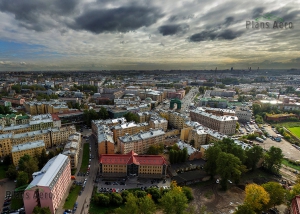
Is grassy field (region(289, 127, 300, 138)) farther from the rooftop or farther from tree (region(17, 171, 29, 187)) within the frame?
the rooftop

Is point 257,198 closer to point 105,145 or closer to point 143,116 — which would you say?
point 105,145

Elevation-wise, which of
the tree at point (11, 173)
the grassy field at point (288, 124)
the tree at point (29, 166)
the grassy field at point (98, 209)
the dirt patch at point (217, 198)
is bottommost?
the dirt patch at point (217, 198)

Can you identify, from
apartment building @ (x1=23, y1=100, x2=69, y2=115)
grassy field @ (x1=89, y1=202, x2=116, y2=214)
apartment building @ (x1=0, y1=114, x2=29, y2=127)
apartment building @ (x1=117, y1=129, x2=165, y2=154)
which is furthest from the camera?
apartment building @ (x1=23, y1=100, x2=69, y2=115)

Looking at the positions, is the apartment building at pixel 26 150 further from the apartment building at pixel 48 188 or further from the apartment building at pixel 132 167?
the apartment building at pixel 132 167

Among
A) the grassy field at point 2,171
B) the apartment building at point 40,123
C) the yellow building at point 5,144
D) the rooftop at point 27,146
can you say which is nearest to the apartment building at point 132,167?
the rooftop at point 27,146

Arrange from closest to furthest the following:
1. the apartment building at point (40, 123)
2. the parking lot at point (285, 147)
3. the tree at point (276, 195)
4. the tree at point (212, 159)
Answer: the tree at point (276, 195) < the tree at point (212, 159) < the parking lot at point (285, 147) < the apartment building at point (40, 123)

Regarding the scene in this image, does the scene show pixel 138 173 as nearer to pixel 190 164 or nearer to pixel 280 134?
pixel 190 164

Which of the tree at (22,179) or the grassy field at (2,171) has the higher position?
the tree at (22,179)

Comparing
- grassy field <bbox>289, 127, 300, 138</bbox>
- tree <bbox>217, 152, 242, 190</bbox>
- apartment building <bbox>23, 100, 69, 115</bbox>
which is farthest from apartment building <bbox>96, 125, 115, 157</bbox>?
grassy field <bbox>289, 127, 300, 138</bbox>
